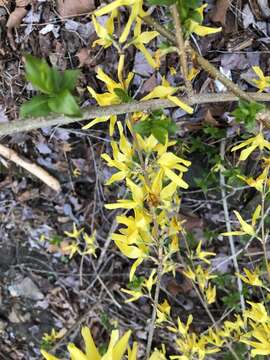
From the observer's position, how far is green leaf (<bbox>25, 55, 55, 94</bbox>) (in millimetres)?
966

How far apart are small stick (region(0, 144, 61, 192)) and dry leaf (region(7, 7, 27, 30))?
29.0 inches

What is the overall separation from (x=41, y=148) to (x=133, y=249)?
160 cm

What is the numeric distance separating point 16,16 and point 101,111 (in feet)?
5.55

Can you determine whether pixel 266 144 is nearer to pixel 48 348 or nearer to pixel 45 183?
pixel 45 183

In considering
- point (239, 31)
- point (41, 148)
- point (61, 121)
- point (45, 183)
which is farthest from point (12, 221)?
point (61, 121)

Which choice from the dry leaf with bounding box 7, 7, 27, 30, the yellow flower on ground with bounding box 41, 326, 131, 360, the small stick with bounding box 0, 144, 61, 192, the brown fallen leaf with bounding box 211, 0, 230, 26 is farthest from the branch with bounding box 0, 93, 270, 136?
the small stick with bounding box 0, 144, 61, 192

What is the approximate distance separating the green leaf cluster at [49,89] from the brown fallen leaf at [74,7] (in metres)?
1.64

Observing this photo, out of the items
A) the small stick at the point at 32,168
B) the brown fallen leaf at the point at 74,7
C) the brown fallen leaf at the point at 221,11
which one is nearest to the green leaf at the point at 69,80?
the brown fallen leaf at the point at 221,11

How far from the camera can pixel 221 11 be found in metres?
2.34

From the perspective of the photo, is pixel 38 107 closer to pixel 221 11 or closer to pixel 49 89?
pixel 49 89

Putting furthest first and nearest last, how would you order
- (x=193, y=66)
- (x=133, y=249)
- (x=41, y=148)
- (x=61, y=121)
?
(x=41, y=148), (x=133, y=249), (x=193, y=66), (x=61, y=121)

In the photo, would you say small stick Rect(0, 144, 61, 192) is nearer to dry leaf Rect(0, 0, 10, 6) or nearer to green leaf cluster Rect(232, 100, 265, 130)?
dry leaf Rect(0, 0, 10, 6)

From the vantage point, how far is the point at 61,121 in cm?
112

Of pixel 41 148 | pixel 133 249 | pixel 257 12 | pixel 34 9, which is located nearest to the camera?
pixel 133 249
